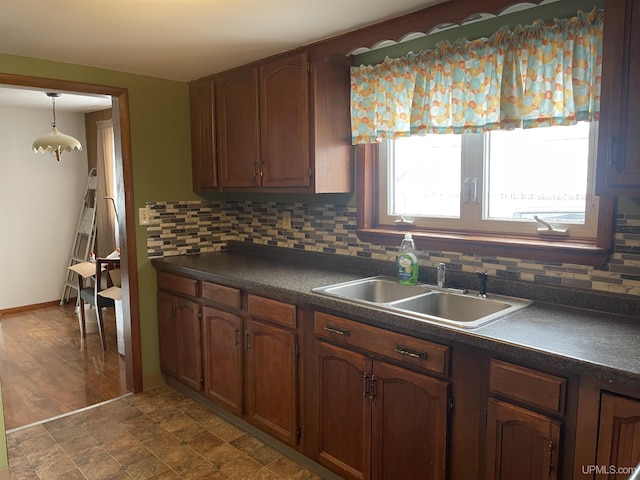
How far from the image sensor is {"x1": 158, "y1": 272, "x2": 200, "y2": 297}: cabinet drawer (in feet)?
9.71

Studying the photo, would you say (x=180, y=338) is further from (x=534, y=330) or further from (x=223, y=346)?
(x=534, y=330)

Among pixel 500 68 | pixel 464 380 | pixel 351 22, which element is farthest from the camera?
pixel 351 22

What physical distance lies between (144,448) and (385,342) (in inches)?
60.7

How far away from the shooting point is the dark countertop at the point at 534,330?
1.38 meters

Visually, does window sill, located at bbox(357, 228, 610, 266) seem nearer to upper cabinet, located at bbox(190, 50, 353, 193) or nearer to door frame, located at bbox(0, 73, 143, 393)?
upper cabinet, located at bbox(190, 50, 353, 193)

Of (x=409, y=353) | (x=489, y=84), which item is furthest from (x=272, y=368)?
(x=489, y=84)

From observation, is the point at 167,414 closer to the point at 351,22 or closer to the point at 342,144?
the point at 342,144

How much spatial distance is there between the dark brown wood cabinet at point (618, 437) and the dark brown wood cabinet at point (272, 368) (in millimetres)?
1321

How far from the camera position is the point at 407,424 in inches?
73.9

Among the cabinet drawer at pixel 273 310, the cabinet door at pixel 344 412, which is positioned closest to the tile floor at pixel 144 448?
the cabinet door at pixel 344 412

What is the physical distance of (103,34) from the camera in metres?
2.36

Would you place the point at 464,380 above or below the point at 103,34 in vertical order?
below

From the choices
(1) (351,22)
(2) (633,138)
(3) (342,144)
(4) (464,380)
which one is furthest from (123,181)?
(2) (633,138)

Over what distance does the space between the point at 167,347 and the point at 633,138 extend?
2.87m
